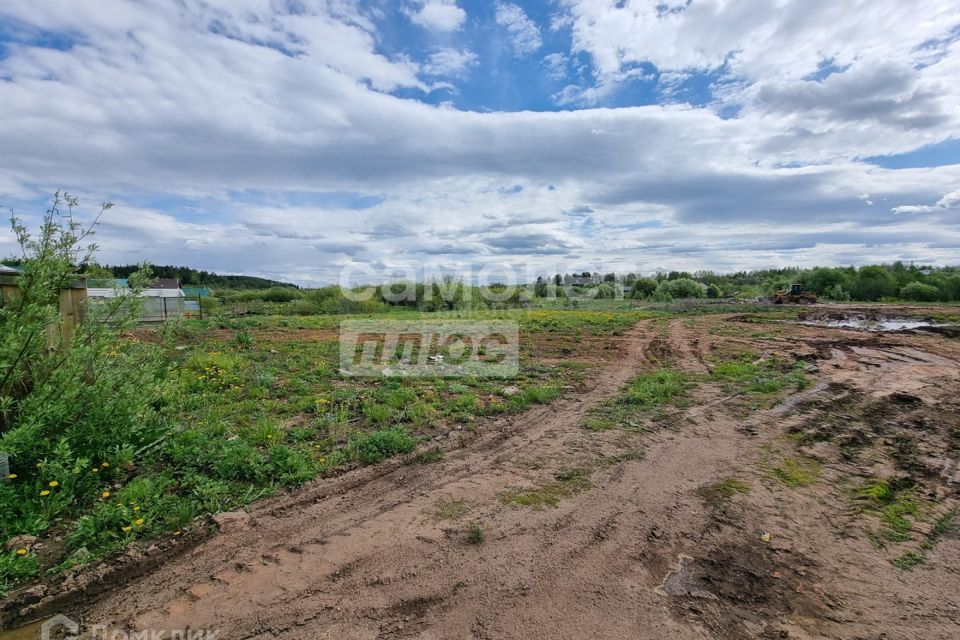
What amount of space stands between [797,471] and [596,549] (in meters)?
2.70

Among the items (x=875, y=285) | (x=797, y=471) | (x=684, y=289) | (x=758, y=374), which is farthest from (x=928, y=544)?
(x=684, y=289)

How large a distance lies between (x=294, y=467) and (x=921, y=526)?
5257 millimetres

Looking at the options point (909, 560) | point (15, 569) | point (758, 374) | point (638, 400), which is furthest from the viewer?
point (758, 374)

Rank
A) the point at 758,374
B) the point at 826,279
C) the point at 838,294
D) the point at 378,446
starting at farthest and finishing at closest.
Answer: the point at 826,279, the point at 838,294, the point at 758,374, the point at 378,446

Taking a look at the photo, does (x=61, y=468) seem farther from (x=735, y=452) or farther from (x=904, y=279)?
(x=904, y=279)

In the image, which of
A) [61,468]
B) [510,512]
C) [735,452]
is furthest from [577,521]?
[61,468]

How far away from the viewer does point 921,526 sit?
3.32 meters

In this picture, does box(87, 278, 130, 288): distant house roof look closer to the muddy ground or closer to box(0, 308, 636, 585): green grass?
box(0, 308, 636, 585): green grass

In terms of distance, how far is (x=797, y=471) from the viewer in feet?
14.2

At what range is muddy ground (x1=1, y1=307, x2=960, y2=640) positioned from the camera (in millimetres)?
2420

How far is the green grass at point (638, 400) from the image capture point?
19.2ft

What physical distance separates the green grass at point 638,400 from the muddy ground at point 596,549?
0.41 meters

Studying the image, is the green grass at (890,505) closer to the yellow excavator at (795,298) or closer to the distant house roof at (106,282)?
the distant house roof at (106,282)

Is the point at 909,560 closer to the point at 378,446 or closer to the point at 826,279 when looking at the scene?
the point at 378,446
